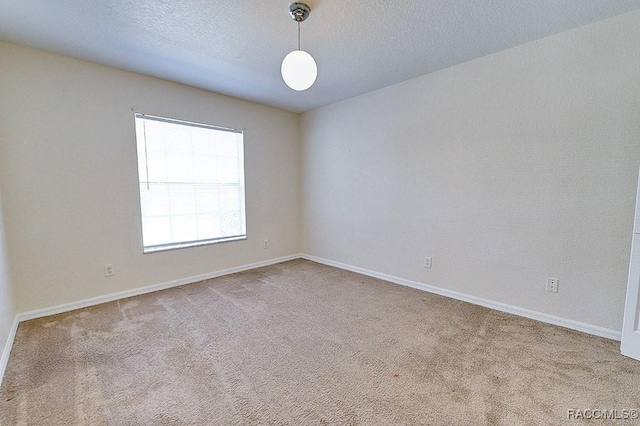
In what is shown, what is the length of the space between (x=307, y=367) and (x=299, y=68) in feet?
6.59

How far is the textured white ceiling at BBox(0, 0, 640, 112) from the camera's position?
76.9 inches

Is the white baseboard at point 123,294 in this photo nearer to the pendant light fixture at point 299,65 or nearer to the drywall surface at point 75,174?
the drywall surface at point 75,174

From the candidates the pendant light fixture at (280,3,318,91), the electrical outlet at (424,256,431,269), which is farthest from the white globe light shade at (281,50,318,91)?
the electrical outlet at (424,256,431,269)

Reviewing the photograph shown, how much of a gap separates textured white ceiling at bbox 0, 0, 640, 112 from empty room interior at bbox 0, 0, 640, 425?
→ 0.02m

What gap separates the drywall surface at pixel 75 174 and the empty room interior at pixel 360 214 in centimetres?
2

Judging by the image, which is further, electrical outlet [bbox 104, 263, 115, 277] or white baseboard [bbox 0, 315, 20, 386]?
electrical outlet [bbox 104, 263, 115, 277]

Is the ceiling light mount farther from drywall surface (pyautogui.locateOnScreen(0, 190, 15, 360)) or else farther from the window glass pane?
drywall surface (pyautogui.locateOnScreen(0, 190, 15, 360))

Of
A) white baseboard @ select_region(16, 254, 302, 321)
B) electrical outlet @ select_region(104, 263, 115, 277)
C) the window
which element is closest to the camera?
white baseboard @ select_region(16, 254, 302, 321)

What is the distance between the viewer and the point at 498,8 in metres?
1.99

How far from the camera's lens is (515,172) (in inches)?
102

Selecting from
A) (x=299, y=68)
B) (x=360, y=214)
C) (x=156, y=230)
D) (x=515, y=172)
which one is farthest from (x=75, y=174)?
(x=515, y=172)

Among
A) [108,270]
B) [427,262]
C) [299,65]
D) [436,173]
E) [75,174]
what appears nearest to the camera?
[299,65]

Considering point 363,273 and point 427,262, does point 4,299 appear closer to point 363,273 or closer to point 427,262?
point 363,273

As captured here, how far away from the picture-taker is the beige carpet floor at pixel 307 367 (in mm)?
1474
